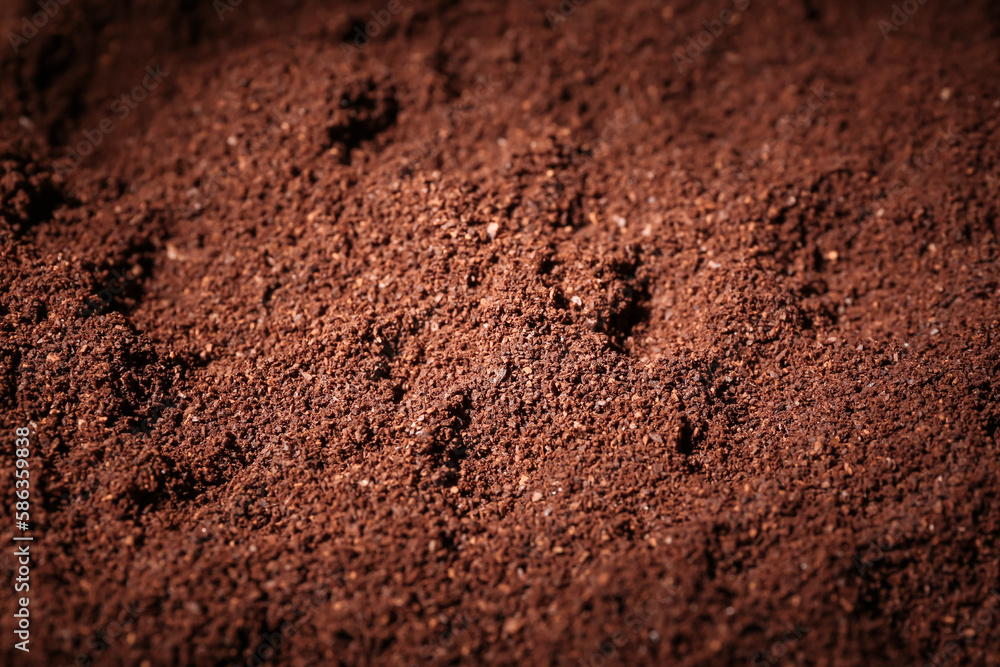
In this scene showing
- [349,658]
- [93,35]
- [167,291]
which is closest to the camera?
[349,658]

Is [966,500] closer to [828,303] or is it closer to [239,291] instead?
[828,303]

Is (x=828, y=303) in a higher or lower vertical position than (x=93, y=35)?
lower

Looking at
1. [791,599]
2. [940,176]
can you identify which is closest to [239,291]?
[791,599]

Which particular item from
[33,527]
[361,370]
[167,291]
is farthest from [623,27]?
[33,527]

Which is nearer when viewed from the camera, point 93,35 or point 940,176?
point 940,176

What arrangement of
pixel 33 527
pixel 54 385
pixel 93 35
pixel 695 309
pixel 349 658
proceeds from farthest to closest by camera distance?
pixel 93 35, pixel 695 309, pixel 54 385, pixel 33 527, pixel 349 658

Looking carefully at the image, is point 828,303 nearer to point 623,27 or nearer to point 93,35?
point 623,27

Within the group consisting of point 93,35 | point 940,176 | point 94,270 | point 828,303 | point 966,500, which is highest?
point 93,35
